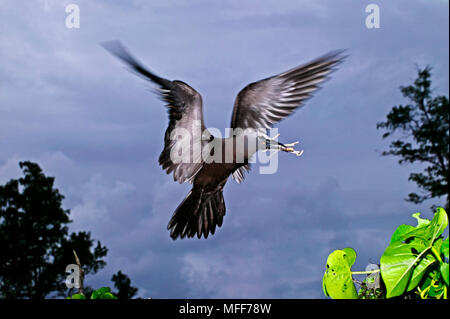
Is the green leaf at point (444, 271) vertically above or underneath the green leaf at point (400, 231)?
underneath

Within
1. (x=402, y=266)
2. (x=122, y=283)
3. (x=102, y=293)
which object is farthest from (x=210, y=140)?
(x=122, y=283)

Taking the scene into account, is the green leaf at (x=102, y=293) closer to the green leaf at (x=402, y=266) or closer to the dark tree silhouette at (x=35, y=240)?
the green leaf at (x=402, y=266)

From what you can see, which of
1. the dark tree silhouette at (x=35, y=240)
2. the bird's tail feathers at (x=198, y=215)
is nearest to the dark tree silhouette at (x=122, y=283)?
the dark tree silhouette at (x=35, y=240)

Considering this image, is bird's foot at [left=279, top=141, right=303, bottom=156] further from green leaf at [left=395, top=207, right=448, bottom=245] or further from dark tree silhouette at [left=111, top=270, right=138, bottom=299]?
dark tree silhouette at [left=111, top=270, right=138, bottom=299]

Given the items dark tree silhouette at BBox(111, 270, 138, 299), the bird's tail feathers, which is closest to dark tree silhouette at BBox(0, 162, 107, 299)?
dark tree silhouette at BBox(111, 270, 138, 299)

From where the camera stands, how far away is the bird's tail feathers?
2689 mm

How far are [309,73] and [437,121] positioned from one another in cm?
845

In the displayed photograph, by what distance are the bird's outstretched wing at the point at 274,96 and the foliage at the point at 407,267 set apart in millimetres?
1022

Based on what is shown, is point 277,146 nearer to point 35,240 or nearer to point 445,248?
point 445,248

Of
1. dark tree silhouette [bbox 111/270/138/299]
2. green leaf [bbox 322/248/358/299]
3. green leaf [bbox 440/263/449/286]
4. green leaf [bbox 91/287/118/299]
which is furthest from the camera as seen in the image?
dark tree silhouette [bbox 111/270/138/299]

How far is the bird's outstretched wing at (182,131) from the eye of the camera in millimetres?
2609

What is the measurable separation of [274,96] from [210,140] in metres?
0.44

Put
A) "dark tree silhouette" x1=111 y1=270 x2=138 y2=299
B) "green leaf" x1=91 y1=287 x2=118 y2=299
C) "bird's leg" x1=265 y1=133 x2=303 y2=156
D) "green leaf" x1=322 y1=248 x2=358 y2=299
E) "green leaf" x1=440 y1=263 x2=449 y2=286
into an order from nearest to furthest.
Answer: "green leaf" x1=440 y1=263 x2=449 y2=286 → "green leaf" x1=322 y1=248 x2=358 y2=299 → "green leaf" x1=91 y1=287 x2=118 y2=299 → "bird's leg" x1=265 y1=133 x2=303 y2=156 → "dark tree silhouette" x1=111 y1=270 x2=138 y2=299
